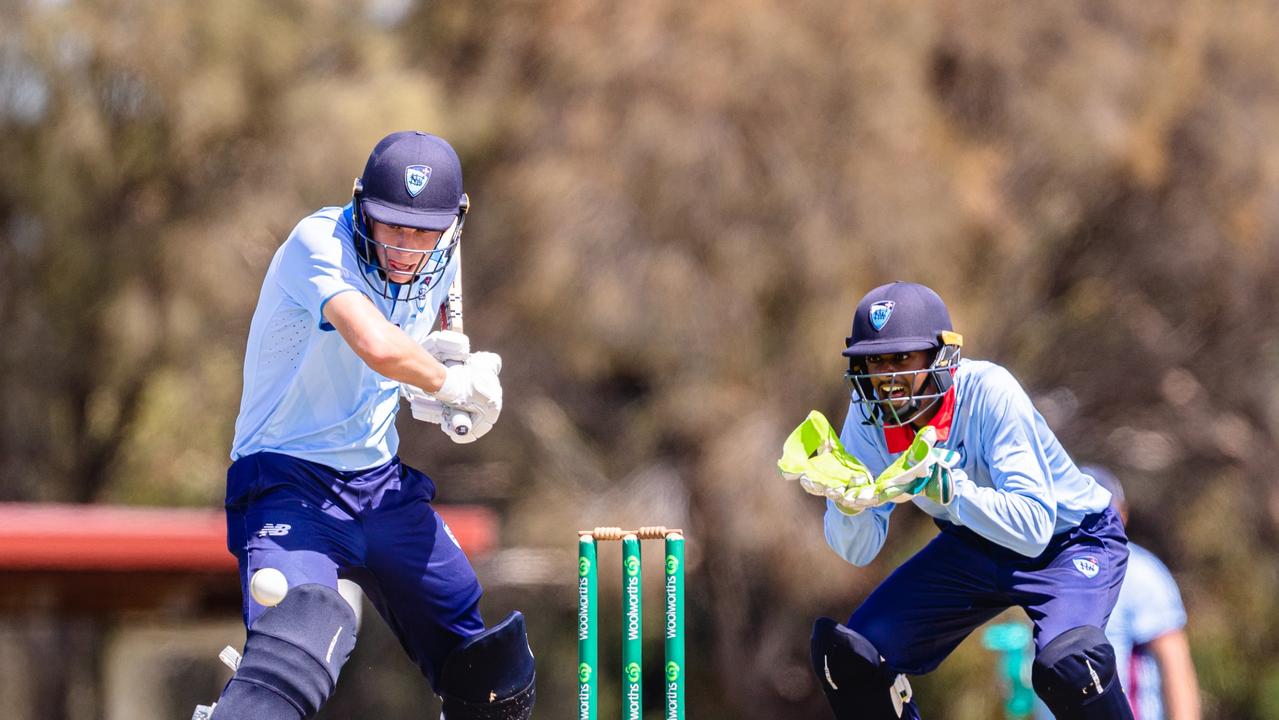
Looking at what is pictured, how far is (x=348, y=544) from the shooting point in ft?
11.4

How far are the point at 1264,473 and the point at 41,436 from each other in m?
9.59

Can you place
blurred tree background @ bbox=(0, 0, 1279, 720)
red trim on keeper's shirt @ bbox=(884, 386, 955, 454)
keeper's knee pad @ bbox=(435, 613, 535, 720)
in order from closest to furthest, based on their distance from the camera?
keeper's knee pad @ bbox=(435, 613, 535, 720) → red trim on keeper's shirt @ bbox=(884, 386, 955, 454) → blurred tree background @ bbox=(0, 0, 1279, 720)

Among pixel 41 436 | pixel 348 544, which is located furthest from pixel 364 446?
pixel 41 436

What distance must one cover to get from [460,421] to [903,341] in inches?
41.1

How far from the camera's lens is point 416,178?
11.3ft

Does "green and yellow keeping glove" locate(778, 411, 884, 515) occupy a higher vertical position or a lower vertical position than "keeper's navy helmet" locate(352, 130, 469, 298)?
lower

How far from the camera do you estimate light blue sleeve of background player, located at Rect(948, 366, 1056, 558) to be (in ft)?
11.8

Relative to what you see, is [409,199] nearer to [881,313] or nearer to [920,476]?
[881,313]

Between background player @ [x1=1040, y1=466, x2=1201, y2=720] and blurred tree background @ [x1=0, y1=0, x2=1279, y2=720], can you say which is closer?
background player @ [x1=1040, y1=466, x2=1201, y2=720]

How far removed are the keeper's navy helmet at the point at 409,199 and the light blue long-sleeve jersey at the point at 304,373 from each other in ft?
0.15

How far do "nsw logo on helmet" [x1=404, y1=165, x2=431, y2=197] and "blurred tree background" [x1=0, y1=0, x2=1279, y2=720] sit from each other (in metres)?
7.46

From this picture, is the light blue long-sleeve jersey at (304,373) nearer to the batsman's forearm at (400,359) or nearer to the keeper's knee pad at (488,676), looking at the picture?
the batsman's forearm at (400,359)

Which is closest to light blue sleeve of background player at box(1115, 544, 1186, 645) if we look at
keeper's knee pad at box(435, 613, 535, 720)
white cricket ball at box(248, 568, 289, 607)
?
keeper's knee pad at box(435, 613, 535, 720)

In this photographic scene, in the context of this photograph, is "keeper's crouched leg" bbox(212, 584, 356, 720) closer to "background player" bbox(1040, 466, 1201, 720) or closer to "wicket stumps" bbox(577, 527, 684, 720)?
"wicket stumps" bbox(577, 527, 684, 720)
